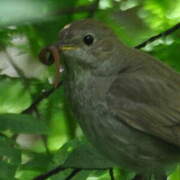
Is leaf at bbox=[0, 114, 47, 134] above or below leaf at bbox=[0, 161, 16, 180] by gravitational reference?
above

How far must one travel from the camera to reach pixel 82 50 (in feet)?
11.6

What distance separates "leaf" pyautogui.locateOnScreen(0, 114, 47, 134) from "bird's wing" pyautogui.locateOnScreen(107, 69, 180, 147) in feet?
2.63

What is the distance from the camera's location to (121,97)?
3639mm

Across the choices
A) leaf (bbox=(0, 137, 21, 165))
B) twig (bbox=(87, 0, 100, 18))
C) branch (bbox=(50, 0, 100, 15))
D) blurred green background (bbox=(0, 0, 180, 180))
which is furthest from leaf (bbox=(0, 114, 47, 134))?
twig (bbox=(87, 0, 100, 18))

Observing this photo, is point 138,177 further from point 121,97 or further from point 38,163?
point 38,163

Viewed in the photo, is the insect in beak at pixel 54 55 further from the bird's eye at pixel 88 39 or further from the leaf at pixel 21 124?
the leaf at pixel 21 124

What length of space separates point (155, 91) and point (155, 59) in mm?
246

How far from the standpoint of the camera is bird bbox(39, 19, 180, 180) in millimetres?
3494

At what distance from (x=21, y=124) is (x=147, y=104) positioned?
1.10 metres

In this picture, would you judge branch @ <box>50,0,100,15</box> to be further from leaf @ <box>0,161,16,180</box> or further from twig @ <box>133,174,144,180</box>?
leaf @ <box>0,161,16,180</box>

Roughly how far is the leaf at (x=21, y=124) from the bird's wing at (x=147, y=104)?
31.5 inches

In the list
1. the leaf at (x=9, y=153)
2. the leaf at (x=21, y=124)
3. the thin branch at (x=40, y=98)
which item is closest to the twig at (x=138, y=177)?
the thin branch at (x=40, y=98)

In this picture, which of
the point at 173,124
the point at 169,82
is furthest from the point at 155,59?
the point at 173,124

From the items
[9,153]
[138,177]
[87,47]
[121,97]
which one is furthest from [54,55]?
[138,177]
